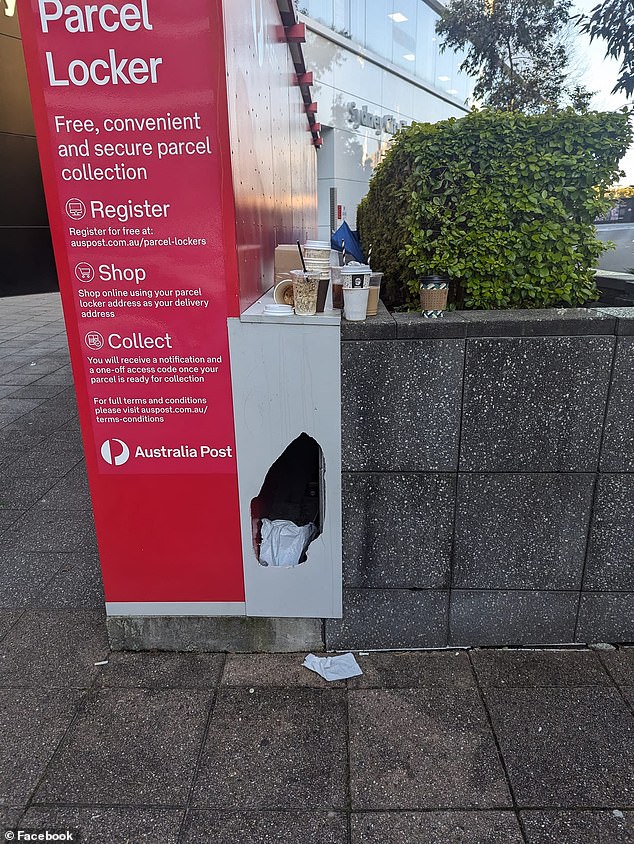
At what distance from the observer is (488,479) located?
2.83m

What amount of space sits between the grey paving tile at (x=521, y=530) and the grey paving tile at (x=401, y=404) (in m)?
0.25

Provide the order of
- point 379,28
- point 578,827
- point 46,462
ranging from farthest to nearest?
point 379,28 → point 46,462 → point 578,827

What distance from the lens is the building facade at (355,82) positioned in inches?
676

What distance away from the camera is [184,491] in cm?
283

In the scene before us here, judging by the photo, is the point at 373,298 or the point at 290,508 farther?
the point at 290,508

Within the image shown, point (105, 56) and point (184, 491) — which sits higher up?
point (105, 56)

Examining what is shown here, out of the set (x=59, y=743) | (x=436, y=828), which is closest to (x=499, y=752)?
(x=436, y=828)

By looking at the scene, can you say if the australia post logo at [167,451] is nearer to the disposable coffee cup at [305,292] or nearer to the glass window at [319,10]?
the disposable coffee cup at [305,292]

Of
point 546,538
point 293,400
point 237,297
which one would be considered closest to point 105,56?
point 237,297

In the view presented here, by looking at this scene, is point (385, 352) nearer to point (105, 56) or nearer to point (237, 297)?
point (237, 297)

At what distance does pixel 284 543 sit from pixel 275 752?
95cm

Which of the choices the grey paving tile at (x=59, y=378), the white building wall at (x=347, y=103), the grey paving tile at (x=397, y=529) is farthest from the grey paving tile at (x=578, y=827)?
the white building wall at (x=347, y=103)

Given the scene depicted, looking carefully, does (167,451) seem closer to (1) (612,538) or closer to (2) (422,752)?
(2) (422,752)

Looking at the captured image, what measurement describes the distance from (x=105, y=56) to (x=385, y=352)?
160 cm
